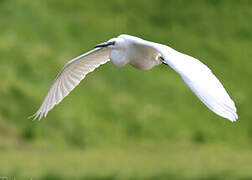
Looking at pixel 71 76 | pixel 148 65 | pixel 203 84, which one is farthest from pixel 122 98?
pixel 203 84

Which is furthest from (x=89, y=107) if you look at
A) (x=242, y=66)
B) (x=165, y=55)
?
(x=165, y=55)

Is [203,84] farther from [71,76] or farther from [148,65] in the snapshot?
[71,76]

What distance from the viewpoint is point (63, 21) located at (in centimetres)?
1337

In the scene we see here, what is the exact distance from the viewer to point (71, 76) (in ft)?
20.8

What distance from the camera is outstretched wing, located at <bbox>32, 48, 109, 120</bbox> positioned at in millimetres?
6254

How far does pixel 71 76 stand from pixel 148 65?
87 cm

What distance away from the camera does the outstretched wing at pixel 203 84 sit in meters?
4.27

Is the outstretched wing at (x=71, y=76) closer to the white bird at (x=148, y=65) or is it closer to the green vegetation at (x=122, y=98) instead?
the white bird at (x=148, y=65)

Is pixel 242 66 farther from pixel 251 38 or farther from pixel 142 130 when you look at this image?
pixel 142 130

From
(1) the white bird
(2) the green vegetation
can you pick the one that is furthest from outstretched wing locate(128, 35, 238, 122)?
(2) the green vegetation

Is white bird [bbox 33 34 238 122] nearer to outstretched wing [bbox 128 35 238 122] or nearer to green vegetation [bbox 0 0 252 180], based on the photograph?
outstretched wing [bbox 128 35 238 122]

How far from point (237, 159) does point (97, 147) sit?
1970mm

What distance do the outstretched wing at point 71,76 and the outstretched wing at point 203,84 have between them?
51.0 inches

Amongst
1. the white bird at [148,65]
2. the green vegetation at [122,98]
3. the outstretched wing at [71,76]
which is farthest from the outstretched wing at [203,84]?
the green vegetation at [122,98]
